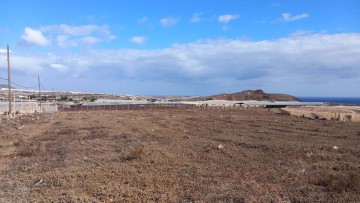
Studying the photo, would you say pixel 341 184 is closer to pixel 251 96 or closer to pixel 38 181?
pixel 38 181

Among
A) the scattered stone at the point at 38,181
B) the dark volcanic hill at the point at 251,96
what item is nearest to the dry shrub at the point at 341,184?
the scattered stone at the point at 38,181

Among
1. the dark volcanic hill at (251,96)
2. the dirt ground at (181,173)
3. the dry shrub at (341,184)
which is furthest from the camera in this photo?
the dark volcanic hill at (251,96)

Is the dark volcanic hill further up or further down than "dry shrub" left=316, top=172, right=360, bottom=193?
further up

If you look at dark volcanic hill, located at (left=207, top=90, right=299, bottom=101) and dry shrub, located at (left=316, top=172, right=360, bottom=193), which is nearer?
dry shrub, located at (left=316, top=172, right=360, bottom=193)

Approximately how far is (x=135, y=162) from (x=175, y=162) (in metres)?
1.35

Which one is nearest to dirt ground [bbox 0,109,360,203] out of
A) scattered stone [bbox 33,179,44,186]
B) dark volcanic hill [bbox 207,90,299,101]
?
scattered stone [bbox 33,179,44,186]

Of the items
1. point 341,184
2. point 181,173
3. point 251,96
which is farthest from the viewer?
point 251,96

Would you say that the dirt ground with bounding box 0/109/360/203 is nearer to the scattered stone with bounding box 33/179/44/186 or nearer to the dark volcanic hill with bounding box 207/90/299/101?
the scattered stone with bounding box 33/179/44/186

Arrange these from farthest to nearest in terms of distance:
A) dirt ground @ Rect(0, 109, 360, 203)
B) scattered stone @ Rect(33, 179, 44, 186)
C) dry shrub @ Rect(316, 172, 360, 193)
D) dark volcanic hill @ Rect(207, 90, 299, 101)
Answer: dark volcanic hill @ Rect(207, 90, 299, 101), scattered stone @ Rect(33, 179, 44, 186), dry shrub @ Rect(316, 172, 360, 193), dirt ground @ Rect(0, 109, 360, 203)

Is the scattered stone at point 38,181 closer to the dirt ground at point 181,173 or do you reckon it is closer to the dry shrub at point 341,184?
the dirt ground at point 181,173

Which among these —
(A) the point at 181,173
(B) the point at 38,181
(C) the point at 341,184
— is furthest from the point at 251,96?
(B) the point at 38,181

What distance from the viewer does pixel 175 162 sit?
46.1 feet

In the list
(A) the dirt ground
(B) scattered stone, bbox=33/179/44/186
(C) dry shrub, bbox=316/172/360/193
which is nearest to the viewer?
(A) the dirt ground

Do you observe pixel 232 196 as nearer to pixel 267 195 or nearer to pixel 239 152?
pixel 267 195
